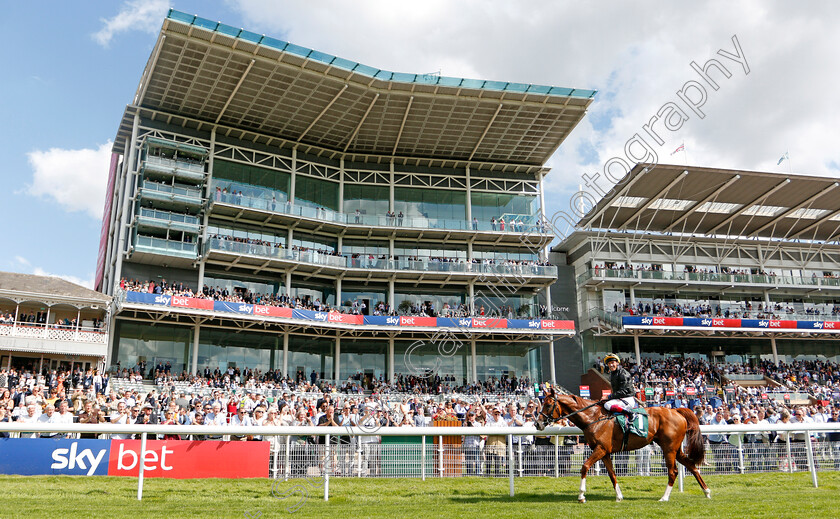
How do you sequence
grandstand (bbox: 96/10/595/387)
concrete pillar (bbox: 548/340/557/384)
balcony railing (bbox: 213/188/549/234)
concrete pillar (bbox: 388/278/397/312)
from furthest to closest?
concrete pillar (bbox: 548/340/557/384) < concrete pillar (bbox: 388/278/397/312) < balcony railing (bbox: 213/188/549/234) < grandstand (bbox: 96/10/595/387)

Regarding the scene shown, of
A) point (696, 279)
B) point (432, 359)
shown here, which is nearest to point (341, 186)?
point (432, 359)

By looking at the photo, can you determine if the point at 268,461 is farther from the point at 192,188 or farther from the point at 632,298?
the point at 632,298

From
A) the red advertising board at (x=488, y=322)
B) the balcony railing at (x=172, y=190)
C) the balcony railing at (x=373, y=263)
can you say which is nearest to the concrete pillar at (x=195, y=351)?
the balcony railing at (x=373, y=263)

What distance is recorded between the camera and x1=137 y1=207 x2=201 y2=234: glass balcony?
35156 mm

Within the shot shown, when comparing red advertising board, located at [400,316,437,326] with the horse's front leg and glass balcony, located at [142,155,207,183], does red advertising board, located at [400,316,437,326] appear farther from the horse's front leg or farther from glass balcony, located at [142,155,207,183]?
the horse's front leg

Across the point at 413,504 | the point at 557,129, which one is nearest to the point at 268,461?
the point at 413,504

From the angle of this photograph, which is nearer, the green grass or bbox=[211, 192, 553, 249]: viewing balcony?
the green grass

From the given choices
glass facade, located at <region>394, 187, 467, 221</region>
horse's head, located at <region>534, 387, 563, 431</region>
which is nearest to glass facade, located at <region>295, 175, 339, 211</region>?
glass facade, located at <region>394, 187, 467, 221</region>

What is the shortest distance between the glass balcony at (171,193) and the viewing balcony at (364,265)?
2.81 metres

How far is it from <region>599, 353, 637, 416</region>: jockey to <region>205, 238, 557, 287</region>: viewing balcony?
29.6 m

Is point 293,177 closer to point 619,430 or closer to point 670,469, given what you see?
point 619,430

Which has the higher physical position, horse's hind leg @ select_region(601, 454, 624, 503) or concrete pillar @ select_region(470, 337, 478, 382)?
concrete pillar @ select_region(470, 337, 478, 382)

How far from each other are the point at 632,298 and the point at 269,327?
24.6m

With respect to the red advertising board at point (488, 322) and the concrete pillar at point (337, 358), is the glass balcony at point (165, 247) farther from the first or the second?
the red advertising board at point (488, 322)
